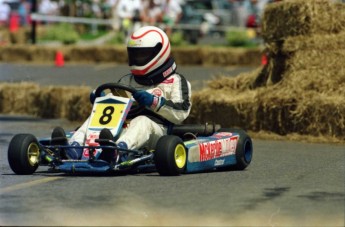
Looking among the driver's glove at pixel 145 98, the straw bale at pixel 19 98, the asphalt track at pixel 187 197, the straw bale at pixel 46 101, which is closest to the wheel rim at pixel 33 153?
the asphalt track at pixel 187 197

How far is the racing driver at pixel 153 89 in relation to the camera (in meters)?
8.95

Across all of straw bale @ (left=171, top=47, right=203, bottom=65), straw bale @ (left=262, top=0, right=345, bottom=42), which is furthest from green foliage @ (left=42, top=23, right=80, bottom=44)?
straw bale @ (left=262, top=0, right=345, bottom=42)

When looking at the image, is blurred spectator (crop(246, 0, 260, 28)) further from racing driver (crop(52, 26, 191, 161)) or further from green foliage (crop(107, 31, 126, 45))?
racing driver (crop(52, 26, 191, 161))

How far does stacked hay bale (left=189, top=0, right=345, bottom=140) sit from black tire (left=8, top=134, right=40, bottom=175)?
4213 mm

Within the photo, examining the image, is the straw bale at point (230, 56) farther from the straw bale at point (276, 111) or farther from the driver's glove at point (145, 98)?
the driver's glove at point (145, 98)

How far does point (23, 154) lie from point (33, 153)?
7.7 inches

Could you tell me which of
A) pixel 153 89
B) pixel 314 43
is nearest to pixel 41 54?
pixel 314 43

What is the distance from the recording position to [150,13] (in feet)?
97.6

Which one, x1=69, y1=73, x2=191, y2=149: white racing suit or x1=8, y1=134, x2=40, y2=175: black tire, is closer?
x1=8, y1=134, x2=40, y2=175: black tire

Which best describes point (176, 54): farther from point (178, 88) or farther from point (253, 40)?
point (178, 88)

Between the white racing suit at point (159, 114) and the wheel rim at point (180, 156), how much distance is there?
31 centimetres

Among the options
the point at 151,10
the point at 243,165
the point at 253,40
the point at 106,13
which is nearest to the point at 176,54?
the point at 151,10

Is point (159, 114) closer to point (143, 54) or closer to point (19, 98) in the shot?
point (143, 54)

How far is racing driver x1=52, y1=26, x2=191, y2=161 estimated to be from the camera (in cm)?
895
